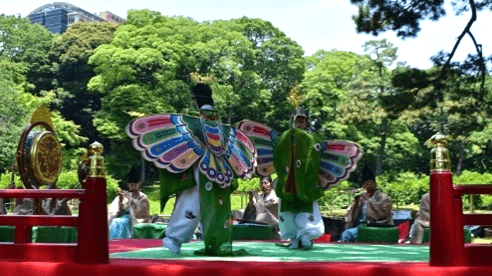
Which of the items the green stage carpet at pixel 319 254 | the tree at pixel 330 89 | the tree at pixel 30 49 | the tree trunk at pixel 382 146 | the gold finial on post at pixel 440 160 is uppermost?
the tree at pixel 30 49

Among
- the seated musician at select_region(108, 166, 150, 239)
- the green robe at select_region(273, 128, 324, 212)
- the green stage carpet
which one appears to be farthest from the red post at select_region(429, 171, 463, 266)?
the seated musician at select_region(108, 166, 150, 239)

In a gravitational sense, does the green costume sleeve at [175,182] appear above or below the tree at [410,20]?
below

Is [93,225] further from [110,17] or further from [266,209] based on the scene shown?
[110,17]

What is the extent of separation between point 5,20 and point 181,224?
37.9 metres

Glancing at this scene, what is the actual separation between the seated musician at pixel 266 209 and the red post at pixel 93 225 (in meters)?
6.18

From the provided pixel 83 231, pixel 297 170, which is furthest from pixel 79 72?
pixel 83 231

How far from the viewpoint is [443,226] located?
486cm

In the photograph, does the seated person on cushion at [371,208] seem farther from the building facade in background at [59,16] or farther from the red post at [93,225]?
the building facade in background at [59,16]

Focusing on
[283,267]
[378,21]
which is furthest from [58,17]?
[283,267]

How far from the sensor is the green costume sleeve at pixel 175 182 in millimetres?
6566

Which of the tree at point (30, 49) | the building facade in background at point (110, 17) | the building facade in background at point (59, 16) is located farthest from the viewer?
the building facade in background at point (59, 16)

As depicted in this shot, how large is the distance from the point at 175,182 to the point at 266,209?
5.19 metres

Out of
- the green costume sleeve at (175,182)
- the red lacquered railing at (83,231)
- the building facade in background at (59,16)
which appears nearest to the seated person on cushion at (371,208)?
the green costume sleeve at (175,182)

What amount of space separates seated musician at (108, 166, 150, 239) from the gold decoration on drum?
169 centimetres
